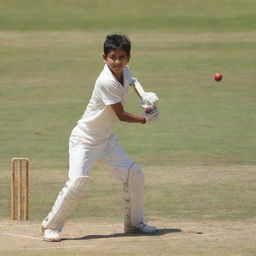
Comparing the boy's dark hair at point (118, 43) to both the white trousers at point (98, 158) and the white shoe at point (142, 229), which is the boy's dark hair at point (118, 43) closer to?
the white trousers at point (98, 158)

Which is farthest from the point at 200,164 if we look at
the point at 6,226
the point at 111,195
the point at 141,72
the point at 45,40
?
the point at 45,40

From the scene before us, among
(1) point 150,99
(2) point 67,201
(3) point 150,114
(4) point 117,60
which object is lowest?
(2) point 67,201

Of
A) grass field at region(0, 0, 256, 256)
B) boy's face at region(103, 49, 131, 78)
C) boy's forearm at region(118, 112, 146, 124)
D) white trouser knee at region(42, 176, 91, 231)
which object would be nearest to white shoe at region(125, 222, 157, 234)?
grass field at region(0, 0, 256, 256)

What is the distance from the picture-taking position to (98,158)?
8.85 meters

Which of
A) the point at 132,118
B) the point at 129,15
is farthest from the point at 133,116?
Answer: the point at 129,15

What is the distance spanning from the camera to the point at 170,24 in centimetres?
3756

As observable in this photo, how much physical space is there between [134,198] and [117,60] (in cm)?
119

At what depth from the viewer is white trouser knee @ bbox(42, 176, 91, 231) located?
28.4ft

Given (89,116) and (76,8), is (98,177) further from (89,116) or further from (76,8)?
(76,8)

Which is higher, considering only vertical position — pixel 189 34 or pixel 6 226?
pixel 189 34

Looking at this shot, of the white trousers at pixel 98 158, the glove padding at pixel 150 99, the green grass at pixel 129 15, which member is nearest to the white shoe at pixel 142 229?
the white trousers at pixel 98 158

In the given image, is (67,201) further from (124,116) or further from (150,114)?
Result: (150,114)

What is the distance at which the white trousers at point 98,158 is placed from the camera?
8.73 metres

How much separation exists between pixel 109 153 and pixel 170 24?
2896 cm
